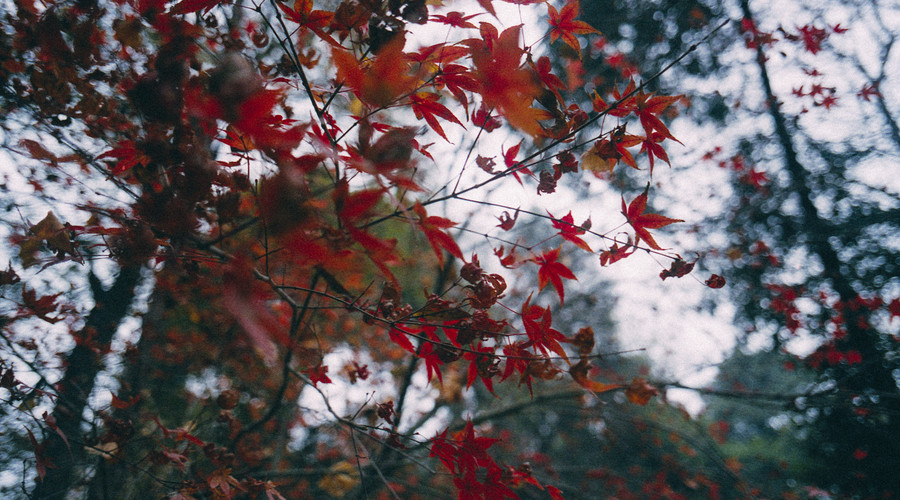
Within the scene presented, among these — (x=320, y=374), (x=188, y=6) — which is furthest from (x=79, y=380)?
(x=188, y=6)

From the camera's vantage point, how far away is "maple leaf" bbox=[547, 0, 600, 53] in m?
1.29

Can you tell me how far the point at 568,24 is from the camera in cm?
133

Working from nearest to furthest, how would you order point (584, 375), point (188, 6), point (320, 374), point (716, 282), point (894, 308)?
1. point (188, 6)
2. point (584, 375)
3. point (716, 282)
4. point (320, 374)
5. point (894, 308)

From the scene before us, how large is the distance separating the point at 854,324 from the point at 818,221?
0.88 metres

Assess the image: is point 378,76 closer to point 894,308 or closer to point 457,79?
point 457,79

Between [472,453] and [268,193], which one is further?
[472,453]

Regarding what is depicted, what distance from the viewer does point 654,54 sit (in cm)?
394

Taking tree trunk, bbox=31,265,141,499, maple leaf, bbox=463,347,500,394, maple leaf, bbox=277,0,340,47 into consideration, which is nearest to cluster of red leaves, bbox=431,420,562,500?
maple leaf, bbox=463,347,500,394

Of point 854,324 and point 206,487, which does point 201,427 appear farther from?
point 854,324

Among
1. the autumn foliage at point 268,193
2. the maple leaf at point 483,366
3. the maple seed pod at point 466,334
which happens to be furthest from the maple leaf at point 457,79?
the maple leaf at point 483,366

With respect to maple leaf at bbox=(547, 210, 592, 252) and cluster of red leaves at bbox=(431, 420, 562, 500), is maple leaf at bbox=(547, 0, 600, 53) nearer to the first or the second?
maple leaf at bbox=(547, 210, 592, 252)

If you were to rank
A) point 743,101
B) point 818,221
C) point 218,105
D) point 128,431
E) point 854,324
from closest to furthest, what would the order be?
point 218,105, point 128,431, point 854,324, point 818,221, point 743,101

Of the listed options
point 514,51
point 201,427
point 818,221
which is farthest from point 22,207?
point 818,221

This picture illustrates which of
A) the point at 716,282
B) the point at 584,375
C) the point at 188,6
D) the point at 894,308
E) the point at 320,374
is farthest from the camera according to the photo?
the point at 894,308
